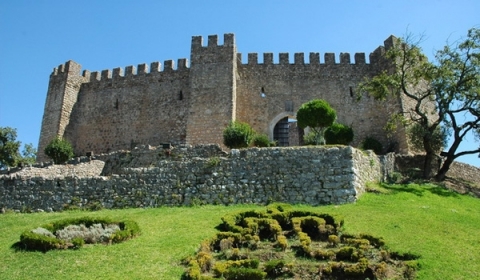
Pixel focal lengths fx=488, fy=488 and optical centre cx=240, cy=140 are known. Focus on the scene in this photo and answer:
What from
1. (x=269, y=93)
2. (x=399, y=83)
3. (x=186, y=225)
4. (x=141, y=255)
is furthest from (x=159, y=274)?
(x=269, y=93)

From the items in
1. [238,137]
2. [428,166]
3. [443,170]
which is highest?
[238,137]

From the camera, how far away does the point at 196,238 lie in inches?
461

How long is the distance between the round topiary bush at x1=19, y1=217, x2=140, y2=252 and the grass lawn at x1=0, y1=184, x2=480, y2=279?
28 centimetres

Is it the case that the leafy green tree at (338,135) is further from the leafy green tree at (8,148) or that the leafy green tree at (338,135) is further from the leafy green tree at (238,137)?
the leafy green tree at (8,148)

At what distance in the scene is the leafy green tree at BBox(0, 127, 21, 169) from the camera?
33500 millimetres

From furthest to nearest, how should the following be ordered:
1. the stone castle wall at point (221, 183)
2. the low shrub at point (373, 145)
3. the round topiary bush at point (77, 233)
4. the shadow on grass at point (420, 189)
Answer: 1. the low shrub at point (373, 145)
2. the shadow on grass at point (420, 189)
3. the stone castle wall at point (221, 183)
4. the round topiary bush at point (77, 233)

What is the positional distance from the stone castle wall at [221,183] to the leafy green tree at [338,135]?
173 inches

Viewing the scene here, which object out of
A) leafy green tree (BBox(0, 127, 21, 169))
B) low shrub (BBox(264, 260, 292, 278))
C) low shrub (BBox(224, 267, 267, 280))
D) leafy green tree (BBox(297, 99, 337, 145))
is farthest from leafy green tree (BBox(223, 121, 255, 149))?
leafy green tree (BBox(0, 127, 21, 169))

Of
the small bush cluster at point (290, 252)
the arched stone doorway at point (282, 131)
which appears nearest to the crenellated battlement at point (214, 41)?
the arched stone doorway at point (282, 131)

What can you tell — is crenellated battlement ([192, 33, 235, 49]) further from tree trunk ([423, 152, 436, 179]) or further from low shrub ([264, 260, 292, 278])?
low shrub ([264, 260, 292, 278])

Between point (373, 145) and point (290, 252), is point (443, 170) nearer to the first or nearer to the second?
point (373, 145)

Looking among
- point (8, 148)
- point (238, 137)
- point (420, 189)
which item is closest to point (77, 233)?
point (238, 137)

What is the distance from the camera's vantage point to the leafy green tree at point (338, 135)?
22031 millimetres

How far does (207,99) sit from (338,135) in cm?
843
